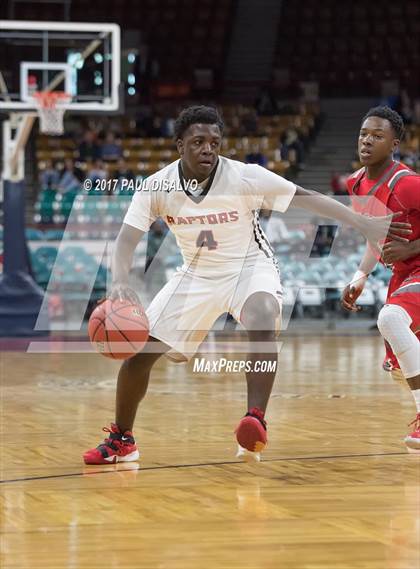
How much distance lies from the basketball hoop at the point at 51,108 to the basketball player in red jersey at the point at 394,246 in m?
8.82

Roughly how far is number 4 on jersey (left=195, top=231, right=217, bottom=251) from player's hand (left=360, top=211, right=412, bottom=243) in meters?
0.74

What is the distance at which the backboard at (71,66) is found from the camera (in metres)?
14.4

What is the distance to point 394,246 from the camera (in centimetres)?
573

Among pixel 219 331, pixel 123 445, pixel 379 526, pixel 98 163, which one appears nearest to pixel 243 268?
pixel 123 445

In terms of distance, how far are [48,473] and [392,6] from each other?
946 inches

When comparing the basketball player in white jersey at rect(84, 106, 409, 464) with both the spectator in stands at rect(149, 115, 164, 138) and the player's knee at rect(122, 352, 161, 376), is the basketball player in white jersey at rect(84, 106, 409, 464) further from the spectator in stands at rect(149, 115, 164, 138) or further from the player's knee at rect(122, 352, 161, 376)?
the spectator in stands at rect(149, 115, 164, 138)

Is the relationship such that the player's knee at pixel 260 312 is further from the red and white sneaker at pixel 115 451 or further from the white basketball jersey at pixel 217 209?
the red and white sneaker at pixel 115 451

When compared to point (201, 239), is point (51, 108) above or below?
below

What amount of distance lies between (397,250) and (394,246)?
0.03 metres

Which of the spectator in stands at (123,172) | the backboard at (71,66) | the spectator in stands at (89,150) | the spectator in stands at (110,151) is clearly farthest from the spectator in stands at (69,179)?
the backboard at (71,66)

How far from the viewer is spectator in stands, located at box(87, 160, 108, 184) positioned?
18156 mm

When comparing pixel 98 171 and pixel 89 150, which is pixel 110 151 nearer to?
pixel 89 150

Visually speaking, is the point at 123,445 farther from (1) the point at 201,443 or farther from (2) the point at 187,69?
(2) the point at 187,69

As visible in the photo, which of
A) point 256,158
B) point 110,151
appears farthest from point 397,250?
point 110,151
